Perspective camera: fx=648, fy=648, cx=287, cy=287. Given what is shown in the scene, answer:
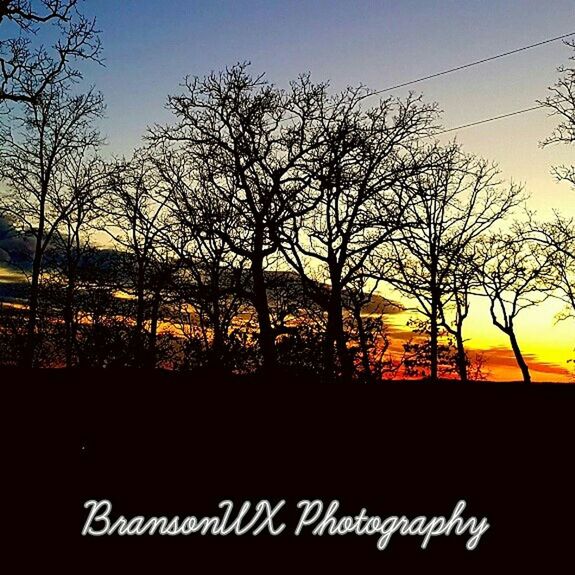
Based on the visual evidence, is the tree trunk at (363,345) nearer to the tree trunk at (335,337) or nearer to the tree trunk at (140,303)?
the tree trunk at (335,337)

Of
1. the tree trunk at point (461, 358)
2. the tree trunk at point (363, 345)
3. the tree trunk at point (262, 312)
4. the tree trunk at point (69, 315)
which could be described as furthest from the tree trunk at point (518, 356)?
the tree trunk at point (69, 315)

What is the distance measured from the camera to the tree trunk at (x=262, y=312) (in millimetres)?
20266

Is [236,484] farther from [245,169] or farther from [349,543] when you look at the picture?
[245,169]

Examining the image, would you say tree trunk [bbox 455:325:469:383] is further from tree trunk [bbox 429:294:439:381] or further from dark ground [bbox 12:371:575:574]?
dark ground [bbox 12:371:575:574]

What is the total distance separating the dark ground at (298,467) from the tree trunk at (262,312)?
45.5 ft

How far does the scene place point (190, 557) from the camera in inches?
181

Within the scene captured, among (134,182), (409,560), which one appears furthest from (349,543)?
(134,182)

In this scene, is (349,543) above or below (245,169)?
below

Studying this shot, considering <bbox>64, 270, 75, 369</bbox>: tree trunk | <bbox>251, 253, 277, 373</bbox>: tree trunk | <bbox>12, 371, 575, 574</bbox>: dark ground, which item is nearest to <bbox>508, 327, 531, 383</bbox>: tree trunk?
<bbox>251, 253, 277, 373</bbox>: tree trunk

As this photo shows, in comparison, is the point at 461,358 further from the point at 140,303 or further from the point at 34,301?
the point at 34,301

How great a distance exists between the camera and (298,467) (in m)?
5.12

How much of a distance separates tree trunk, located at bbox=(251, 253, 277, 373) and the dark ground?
1388cm

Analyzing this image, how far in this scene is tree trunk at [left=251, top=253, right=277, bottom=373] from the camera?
20.3 meters

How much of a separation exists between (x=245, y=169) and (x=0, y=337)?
40.4ft
